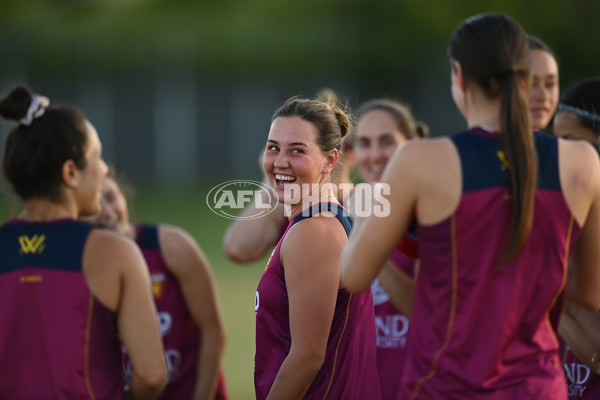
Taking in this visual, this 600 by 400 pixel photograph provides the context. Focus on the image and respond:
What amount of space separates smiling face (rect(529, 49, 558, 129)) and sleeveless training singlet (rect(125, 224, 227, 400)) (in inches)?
74.6

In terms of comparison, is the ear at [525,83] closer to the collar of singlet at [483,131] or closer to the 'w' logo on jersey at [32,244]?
the collar of singlet at [483,131]

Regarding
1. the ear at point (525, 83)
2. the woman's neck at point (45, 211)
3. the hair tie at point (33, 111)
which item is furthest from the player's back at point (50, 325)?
the ear at point (525, 83)

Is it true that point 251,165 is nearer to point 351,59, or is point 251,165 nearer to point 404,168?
point 351,59

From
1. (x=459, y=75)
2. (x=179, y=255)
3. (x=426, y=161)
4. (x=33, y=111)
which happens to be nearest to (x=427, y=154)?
(x=426, y=161)

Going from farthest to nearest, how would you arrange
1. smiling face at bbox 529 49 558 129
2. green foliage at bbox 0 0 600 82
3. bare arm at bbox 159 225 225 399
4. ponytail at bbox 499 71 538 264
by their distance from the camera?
green foliage at bbox 0 0 600 82 < bare arm at bbox 159 225 225 399 < smiling face at bbox 529 49 558 129 < ponytail at bbox 499 71 538 264

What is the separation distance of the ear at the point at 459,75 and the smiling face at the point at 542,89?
Result: 1.31m

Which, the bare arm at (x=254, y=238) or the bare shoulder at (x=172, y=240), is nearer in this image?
the bare shoulder at (x=172, y=240)

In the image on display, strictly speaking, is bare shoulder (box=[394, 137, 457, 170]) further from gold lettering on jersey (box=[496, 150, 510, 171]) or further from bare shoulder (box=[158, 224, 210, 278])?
bare shoulder (box=[158, 224, 210, 278])

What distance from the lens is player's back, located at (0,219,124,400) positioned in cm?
298

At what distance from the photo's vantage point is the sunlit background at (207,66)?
32812 millimetres

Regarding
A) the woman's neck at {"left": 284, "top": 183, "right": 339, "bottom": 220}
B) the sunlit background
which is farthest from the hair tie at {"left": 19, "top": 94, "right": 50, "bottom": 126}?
the sunlit background

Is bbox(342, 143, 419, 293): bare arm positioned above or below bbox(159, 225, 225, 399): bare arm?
above

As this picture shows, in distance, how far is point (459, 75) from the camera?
8.59 ft

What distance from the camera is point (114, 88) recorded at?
109 ft
